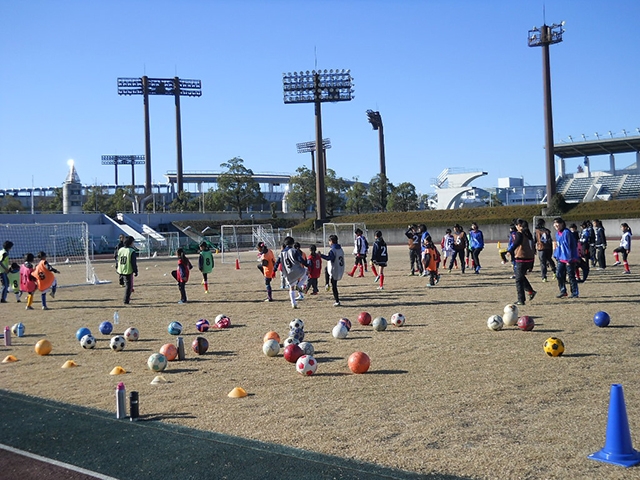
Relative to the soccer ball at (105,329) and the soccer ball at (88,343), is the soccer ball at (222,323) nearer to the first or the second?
the soccer ball at (105,329)

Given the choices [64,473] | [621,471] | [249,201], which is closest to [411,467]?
[621,471]

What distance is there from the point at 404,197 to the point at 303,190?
561 inches

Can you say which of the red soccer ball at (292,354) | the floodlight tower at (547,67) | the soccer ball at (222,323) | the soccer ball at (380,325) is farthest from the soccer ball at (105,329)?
the floodlight tower at (547,67)

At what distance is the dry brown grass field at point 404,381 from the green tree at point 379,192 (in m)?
72.0

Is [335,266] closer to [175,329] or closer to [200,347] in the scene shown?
[175,329]

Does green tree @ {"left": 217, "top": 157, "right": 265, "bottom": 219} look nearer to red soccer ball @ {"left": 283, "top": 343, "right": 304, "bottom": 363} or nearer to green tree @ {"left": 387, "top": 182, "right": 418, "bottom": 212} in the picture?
green tree @ {"left": 387, "top": 182, "right": 418, "bottom": 212}

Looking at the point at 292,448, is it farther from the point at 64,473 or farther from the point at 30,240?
the point at 30,240

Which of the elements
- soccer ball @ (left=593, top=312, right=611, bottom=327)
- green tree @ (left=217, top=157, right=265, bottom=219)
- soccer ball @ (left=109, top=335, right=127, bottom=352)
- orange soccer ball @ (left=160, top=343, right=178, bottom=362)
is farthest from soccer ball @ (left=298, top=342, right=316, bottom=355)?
green tree @ (left=217, top=157, right=265, bottom=219)

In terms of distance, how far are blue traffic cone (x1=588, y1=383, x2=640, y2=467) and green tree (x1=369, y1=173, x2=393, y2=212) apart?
273 feet

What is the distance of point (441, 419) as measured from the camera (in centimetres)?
683

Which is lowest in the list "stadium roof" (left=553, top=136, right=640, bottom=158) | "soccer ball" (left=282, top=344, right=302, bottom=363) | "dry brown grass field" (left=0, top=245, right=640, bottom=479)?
"dry brown grass field" (left=0, top=245, right=640, bottom=479)

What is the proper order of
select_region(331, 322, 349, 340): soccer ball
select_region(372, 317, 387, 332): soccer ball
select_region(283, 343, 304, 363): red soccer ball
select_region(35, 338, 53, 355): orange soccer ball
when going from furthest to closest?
1. select_region(372, 317, 387, 332): soccer ball
2. select_region(331, 322, 349, 340): soccer ball
3. select_region(35, 338, 53, 355): orange soccer ball
4. select_region(283, 343, 304, 363): red soccer ball

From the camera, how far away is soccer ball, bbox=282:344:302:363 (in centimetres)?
984

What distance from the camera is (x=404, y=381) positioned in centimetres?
855
